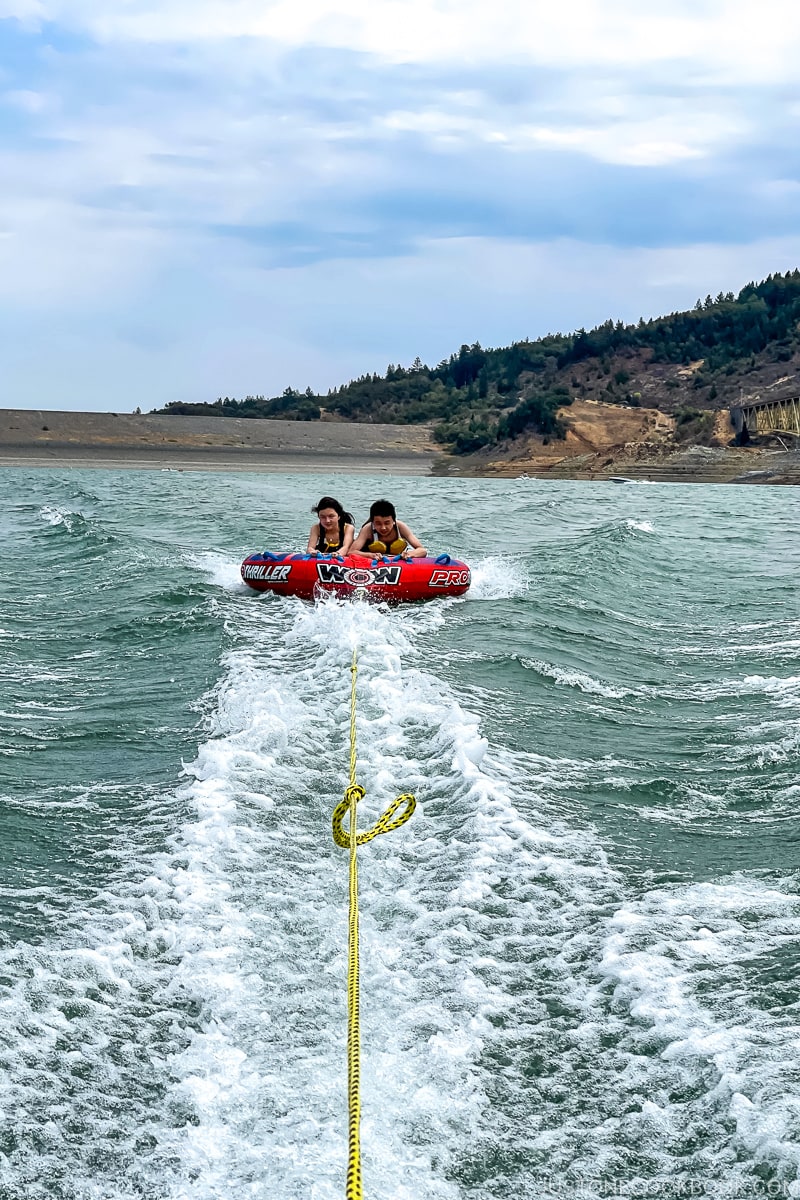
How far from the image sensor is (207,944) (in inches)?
171

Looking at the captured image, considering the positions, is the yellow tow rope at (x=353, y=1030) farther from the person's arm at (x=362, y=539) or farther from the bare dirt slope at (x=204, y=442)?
the bare dirt slope at (x=204, y=442)

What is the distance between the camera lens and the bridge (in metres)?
49.7

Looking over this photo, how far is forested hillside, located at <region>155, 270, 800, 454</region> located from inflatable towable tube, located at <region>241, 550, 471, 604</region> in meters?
43.7

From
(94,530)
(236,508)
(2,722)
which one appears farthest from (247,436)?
(2,722)

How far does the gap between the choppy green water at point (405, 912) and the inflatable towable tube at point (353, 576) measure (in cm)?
158

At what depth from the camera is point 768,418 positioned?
51.2 meters

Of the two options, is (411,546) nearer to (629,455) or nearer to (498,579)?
(498,579)

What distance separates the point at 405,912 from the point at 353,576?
7.69m

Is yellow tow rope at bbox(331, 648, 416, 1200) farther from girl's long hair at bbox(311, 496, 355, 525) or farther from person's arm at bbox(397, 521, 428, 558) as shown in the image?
girl's long hair at bbox(311, 496, 355, 525)

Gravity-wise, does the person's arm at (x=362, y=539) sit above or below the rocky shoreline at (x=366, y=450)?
below

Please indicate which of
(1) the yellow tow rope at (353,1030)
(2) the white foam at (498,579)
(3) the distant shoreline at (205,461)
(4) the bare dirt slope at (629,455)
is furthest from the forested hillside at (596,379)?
(1) the yellow tow rope at (353,1030)

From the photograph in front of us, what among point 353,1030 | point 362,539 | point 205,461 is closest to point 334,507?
point 362,539

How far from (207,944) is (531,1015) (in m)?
1.23

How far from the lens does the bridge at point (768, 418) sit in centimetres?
4966
